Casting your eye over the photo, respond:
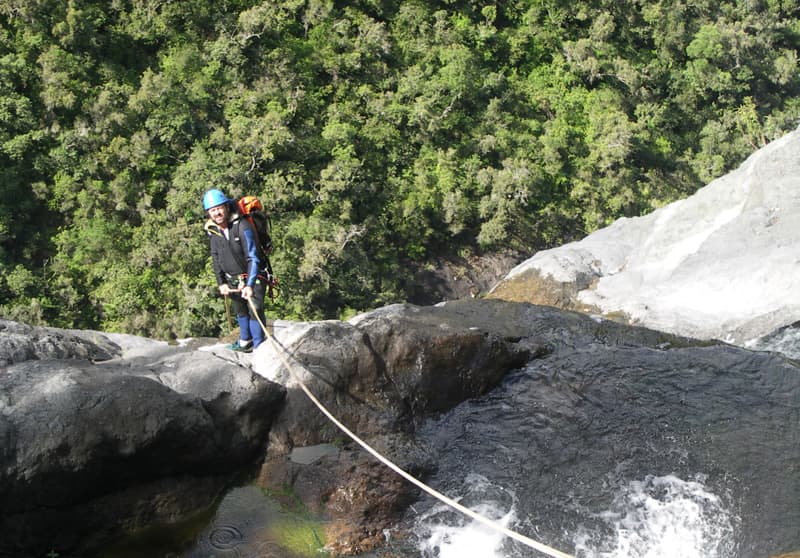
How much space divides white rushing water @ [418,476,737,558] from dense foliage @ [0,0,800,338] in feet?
38.2

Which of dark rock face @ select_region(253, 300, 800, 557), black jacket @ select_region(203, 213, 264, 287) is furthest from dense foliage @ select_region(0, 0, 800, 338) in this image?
dark rock face @ select_region(253, 300, 800, 557)

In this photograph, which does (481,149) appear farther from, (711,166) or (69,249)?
(69,249)

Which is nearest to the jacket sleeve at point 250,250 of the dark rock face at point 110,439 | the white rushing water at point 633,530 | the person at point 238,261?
the person at point 238,261

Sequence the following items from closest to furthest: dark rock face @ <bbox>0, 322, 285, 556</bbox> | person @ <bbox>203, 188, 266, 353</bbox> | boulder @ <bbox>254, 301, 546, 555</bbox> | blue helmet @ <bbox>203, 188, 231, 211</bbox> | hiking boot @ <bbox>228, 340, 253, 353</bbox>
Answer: dark rock face @ <bbox>0, 322, 285, 556</bbox>
boulder @ <bbox>254, 301, 546, 555</bbox>
blue helmet @ <bbox>203, 188, 231, 211</bbox>
person @ <bbox>203, 188, 266, 353</bbox>
hiking boot @ <bbox>228, 340, 253, 353</bbox>

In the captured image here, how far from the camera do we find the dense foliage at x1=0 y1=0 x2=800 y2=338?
16906 mm

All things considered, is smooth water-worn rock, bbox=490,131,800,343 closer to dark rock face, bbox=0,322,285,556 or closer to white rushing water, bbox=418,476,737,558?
white rushing water, bbox=418,476,737,558

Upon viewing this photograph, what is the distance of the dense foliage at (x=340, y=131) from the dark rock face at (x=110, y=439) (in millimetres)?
10301

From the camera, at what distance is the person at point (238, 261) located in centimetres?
664

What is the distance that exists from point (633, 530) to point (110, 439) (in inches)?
172

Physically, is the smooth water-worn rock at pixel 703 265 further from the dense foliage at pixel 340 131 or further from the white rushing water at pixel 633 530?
the dense foliage at pixel 340 131

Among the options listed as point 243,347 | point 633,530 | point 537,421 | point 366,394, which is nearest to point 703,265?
point 537,421

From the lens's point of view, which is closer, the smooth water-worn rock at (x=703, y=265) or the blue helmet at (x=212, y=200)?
the blue helmet at (x=212, y=200)

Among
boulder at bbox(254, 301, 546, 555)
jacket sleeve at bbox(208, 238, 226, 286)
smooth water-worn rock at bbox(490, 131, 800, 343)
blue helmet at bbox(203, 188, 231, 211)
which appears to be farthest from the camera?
smooth water-worn rock at bbox(490, 131, 800, 343)

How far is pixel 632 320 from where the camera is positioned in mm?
10750
